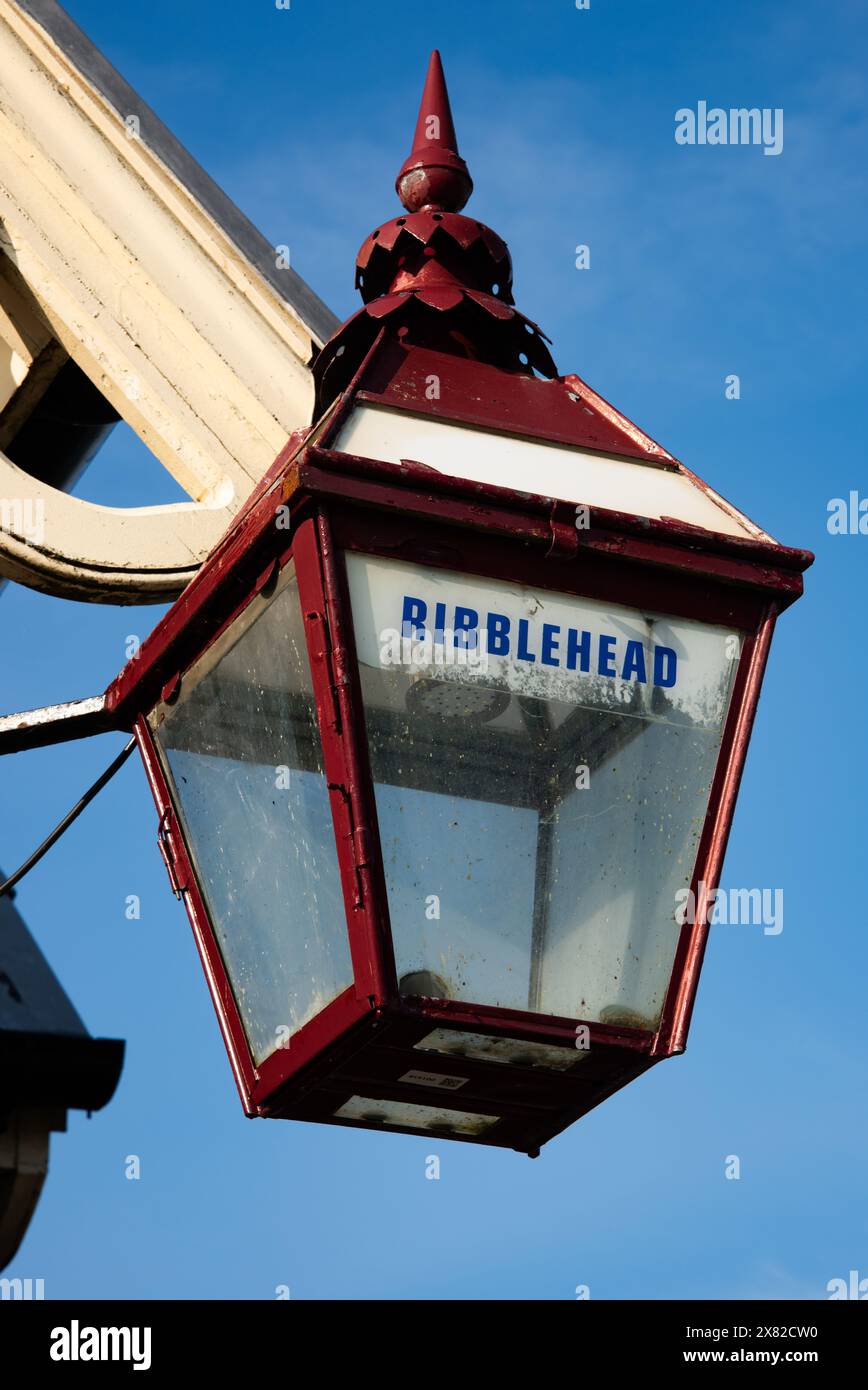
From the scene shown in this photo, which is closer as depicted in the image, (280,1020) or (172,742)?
(280,1020)

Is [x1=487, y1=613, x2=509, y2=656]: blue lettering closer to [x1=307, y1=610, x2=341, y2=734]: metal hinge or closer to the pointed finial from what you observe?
[x1=307, y1=610, x2=341, y2=734]: metal hinge

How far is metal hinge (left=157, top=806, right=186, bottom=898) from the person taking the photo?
4.20 meters

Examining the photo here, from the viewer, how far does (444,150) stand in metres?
4.86

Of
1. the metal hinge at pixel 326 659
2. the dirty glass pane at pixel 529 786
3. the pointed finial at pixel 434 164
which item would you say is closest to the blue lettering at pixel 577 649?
the dirty glass pane at pixel 529 786

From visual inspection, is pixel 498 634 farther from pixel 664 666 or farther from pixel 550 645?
pixel 664 666

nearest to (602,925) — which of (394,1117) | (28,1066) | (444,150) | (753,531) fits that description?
(394,1117)

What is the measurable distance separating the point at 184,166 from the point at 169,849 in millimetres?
2067

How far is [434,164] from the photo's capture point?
4.84 metres

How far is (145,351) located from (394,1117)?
2.09 metres

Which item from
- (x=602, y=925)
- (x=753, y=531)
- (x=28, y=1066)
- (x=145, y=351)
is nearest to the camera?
(x=602, y=925)

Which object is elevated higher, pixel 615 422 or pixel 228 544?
pixel 615 422

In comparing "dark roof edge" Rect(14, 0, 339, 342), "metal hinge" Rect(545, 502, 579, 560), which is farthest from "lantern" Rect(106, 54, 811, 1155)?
"dark roof edge" Rect(14, 0, 339, 342)

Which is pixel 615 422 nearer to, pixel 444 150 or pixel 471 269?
pixel 471 269

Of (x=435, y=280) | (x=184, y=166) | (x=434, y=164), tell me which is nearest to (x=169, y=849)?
(x=435, y=280)
